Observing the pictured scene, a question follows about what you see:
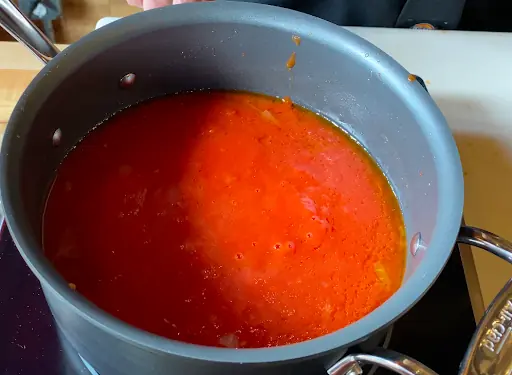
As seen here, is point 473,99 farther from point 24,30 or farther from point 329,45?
point 24,30

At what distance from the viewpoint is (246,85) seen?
0.94 meters

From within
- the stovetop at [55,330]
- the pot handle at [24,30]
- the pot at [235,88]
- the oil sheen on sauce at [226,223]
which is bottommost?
the stovetop at [55,330]

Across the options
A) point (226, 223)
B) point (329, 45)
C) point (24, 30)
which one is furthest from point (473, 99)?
point (24, 30)

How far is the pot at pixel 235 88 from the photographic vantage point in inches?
21.3

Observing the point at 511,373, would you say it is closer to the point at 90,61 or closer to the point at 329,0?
the point at 90,61

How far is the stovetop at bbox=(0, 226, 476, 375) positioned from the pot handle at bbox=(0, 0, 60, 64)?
229 millimetres

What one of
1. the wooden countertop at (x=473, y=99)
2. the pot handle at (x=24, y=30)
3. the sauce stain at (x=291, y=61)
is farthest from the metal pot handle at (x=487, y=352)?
the pot handle at (x=24, y=30)

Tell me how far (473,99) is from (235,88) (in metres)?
0.40

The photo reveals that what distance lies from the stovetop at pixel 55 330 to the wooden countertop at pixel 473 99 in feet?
0.16

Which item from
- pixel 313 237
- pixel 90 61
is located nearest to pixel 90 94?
pixel 90 61

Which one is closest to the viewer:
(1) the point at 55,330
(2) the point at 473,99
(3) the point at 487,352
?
(3) the point at 487,352

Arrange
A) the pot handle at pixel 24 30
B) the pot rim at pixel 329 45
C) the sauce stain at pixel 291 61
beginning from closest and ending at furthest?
1. the pot rim at pixel 329 45
2. the pot handle at pixel 24 30
3. the sauce stain at pixel 291 61

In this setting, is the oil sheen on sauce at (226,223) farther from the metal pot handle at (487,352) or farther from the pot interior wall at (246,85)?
the metal pot handle at (487,352)

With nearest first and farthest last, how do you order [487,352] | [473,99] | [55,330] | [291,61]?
1. [487,352]
2. [55,330]
3. [291,61]
4. [473,99]
